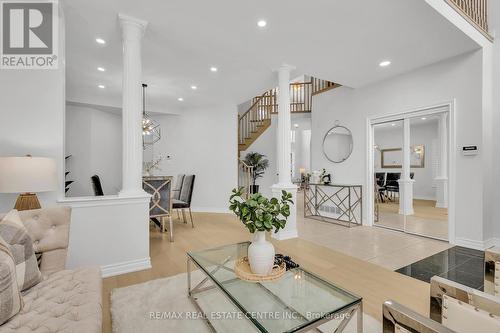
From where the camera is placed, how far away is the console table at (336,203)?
16.0ft

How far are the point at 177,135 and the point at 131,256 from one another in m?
4.47

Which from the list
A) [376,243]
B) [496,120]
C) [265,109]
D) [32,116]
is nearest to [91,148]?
[32,116]

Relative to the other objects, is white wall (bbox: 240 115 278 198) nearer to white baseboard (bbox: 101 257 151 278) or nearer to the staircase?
the staircase

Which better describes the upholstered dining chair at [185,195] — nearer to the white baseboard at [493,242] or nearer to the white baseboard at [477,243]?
the white baseboard at [477,243]

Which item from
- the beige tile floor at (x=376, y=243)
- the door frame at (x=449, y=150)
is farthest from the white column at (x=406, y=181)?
the beige tile floor at (x=376, y=243)

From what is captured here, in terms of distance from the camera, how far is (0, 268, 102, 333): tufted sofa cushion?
113 centimetres

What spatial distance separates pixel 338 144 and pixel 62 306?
5137mm

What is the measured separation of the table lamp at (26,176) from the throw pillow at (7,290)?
90cm

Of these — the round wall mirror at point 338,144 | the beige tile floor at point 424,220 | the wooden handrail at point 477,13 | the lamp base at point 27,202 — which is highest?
the wooden handrail at point 477,13

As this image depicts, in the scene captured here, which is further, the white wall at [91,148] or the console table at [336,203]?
the white wall at [91,148]

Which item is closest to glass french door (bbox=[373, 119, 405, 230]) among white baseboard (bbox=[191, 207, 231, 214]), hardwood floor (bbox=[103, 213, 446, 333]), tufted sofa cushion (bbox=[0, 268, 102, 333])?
hardwood floor (bbox=[103, 213, 446, 333])

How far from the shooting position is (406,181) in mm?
4227

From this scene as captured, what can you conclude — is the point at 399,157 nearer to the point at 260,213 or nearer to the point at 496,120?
the point at 496,120

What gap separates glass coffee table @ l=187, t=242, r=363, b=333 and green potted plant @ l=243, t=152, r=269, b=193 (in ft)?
17.8
